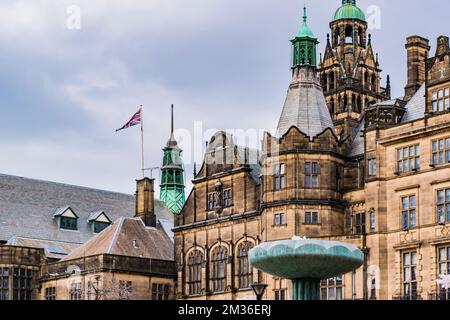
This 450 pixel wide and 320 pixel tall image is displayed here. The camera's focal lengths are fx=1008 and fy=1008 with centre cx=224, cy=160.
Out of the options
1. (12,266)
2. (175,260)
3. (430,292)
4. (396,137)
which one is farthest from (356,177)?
(12,266)

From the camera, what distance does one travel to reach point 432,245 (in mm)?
56969

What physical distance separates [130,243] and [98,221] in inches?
525

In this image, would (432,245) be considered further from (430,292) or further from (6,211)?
(6,211)

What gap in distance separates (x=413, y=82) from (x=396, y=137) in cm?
881

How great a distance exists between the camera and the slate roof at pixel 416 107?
61.9m

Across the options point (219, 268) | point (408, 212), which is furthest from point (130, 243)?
point (408, 212)

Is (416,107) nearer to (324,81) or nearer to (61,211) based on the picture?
(324,81)

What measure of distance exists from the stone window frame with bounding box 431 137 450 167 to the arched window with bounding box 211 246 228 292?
1954 centimetres

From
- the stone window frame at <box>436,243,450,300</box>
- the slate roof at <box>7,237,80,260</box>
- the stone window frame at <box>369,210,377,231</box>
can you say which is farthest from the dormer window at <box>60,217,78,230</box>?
the stone window frame at <box>436,243,450,300</box>

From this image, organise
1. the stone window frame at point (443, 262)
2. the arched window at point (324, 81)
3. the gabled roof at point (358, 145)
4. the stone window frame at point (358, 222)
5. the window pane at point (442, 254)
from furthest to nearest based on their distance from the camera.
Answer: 1. the arched window at point (324, 81)
2. the gabled roof at point (358, 145)
3. the stone window frame at point (358, 222)
4. the window pane at point (442, 254)
5. the stone window frame at point (443, 262)

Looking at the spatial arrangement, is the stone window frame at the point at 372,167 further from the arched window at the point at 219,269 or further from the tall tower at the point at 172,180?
the tall tower at the point at 172,180

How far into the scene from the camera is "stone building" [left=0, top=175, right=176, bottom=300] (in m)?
78.6

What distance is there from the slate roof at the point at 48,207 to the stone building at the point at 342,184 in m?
17.2

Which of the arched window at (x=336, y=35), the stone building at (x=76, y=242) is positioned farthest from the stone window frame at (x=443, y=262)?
the arched window at (x=336, y=35)
